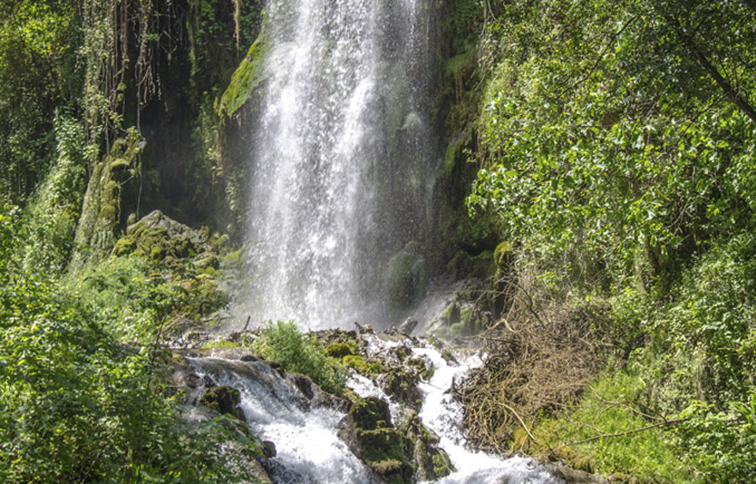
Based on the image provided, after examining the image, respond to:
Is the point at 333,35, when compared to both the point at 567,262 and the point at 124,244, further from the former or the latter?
the point at 567,262

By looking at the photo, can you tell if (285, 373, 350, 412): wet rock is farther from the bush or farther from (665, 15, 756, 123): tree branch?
(665, 15, 756, 123): tree branch

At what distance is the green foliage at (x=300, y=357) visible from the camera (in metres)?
8.69

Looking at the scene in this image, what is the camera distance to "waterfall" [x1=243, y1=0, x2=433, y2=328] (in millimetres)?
16766

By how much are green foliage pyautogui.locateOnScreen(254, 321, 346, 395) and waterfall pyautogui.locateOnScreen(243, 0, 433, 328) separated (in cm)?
664

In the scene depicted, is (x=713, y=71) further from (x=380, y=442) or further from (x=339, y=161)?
(x=339, y=161)

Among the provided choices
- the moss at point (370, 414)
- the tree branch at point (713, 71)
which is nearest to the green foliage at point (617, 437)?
the moss at point (370, 414)

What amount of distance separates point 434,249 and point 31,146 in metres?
16.0

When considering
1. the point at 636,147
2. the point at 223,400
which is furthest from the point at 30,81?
the point at 636,147

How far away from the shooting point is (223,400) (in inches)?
264

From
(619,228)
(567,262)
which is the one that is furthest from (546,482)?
(567,262)

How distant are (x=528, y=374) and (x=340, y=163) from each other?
1067 centimetres

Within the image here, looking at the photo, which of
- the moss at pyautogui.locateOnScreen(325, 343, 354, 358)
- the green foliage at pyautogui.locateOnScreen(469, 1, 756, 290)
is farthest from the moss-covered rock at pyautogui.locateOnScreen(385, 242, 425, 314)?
the green foliage at pyautogui.locateOnScreen(469, 1, 756, 290)

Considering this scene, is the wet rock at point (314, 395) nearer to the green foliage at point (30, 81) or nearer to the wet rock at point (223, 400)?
the wet rock at point (223, 400)

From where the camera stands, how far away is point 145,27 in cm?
2039
